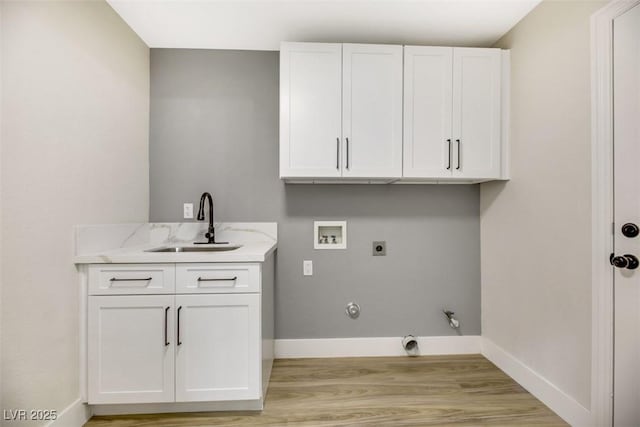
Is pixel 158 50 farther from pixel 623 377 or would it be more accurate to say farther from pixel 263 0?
pixel 623 377

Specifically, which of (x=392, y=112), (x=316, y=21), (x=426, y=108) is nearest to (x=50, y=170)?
(x=316, y=21)

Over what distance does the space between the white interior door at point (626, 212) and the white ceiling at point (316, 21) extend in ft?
2.32

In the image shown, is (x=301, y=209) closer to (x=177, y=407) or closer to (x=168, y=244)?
(x=168, y=244)

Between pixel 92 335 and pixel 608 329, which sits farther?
pixel 92 335

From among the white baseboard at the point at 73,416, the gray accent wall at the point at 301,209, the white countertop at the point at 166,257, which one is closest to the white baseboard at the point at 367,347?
the gray accent wall at the point at 301,209

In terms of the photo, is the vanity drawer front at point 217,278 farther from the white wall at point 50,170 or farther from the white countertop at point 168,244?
the white wall at point 50,170

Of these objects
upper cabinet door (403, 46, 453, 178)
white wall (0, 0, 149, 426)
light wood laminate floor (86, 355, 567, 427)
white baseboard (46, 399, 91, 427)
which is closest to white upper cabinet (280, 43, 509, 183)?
upper cabinet door (403, 46, 453, 178)

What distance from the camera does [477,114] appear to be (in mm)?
2033

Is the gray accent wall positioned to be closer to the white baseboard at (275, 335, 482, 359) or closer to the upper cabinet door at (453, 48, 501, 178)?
the white baseboard at (275, 335, 482, 359)

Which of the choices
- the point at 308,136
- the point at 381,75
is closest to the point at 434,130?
the point at 381,75

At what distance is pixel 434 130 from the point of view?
79.7 inches

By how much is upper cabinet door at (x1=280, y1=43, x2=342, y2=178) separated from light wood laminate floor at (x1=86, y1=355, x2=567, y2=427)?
4.62 ft

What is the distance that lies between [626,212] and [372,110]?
1425 mm

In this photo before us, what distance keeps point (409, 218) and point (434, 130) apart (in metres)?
0.71
